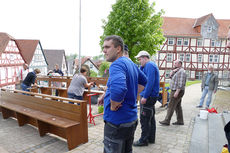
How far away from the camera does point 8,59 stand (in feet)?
91.4

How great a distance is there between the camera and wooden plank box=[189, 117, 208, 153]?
3824 millimetres

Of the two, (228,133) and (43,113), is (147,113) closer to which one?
(228,133)

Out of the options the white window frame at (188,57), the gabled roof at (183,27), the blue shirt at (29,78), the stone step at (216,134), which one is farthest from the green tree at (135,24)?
the stone step at (216,134)

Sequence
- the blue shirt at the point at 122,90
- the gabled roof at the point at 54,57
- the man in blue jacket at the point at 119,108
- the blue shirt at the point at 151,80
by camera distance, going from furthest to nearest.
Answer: the gabled roof at the point at 54,57 → the blue shirt at the point at 151,80 → the man in blue jacket at the point at 119,108 → the blue shirt at the point at 122,90

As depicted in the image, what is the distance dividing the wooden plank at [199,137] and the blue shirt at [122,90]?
236cm

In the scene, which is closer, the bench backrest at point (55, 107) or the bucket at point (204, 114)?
the bench backrest at point (55, 107)

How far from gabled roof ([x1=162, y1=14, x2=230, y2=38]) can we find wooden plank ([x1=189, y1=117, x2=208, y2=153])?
27.2m

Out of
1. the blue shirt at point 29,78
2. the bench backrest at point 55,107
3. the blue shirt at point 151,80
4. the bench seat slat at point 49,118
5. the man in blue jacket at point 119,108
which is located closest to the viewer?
the man in blue jacket at point 119,108

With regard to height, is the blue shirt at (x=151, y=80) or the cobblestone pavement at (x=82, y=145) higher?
the blue shirt at (x=151, y=80)

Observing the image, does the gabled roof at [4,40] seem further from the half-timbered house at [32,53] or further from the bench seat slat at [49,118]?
the bench seat slat at [49,118]

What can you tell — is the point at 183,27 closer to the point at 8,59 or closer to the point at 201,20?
the point at 201,20

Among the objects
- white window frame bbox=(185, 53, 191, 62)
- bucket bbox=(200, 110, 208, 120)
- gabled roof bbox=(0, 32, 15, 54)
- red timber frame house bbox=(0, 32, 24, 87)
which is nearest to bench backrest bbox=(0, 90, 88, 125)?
bucket bbox=(200, 110, 208, 120)

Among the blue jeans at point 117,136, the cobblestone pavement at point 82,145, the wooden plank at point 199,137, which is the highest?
the blue jeans at point 117,136

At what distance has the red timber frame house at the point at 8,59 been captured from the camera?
26.1 m
